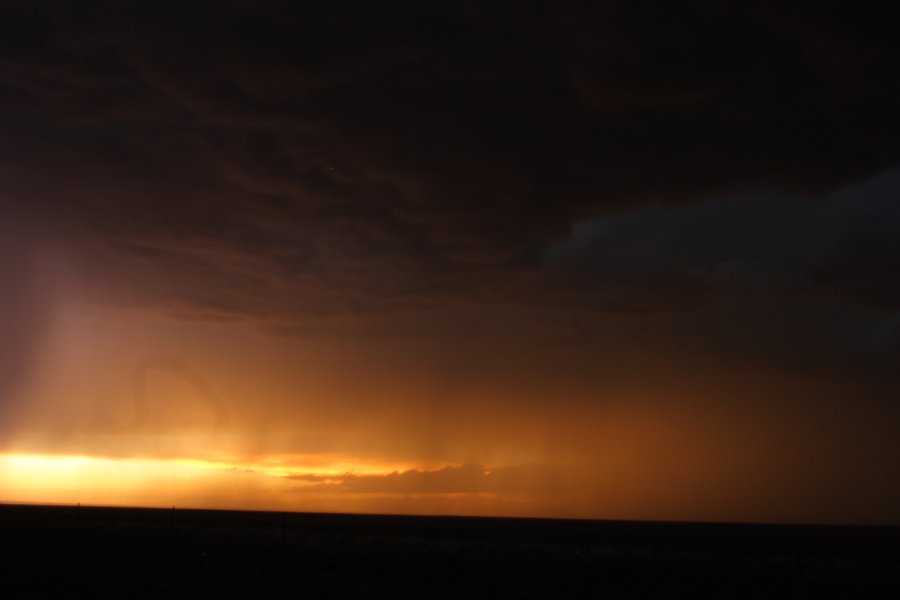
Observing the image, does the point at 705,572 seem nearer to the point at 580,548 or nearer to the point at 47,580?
the point at 580,548

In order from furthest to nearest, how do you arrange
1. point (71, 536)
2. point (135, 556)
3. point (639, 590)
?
point (71, 536) → point (135, 556) → point (639, 590)

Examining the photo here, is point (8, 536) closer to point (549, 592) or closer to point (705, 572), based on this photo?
point (549, 592)

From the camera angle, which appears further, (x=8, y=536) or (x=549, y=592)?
(x=8, y=536)

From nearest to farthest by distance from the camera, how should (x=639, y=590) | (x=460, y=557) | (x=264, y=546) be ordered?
(x=639, y=590)
(x=460, y=557)
(x=264, y=546)

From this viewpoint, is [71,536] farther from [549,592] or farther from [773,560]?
[773,560]

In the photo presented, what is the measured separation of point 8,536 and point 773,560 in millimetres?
50958

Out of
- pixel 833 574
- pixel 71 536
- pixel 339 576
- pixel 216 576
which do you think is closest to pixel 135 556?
pixel 216 576

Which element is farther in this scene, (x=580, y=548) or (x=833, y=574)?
(x=580, y=548)

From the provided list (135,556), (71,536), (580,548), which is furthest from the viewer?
(580,548)

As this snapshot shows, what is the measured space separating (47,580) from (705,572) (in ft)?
103

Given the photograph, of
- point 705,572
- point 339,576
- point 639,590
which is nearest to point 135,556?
point 339,576

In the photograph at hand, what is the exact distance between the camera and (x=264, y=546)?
49.7m

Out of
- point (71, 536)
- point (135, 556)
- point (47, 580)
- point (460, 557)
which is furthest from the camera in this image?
point (71, 536)

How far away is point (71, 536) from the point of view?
53719 mm
